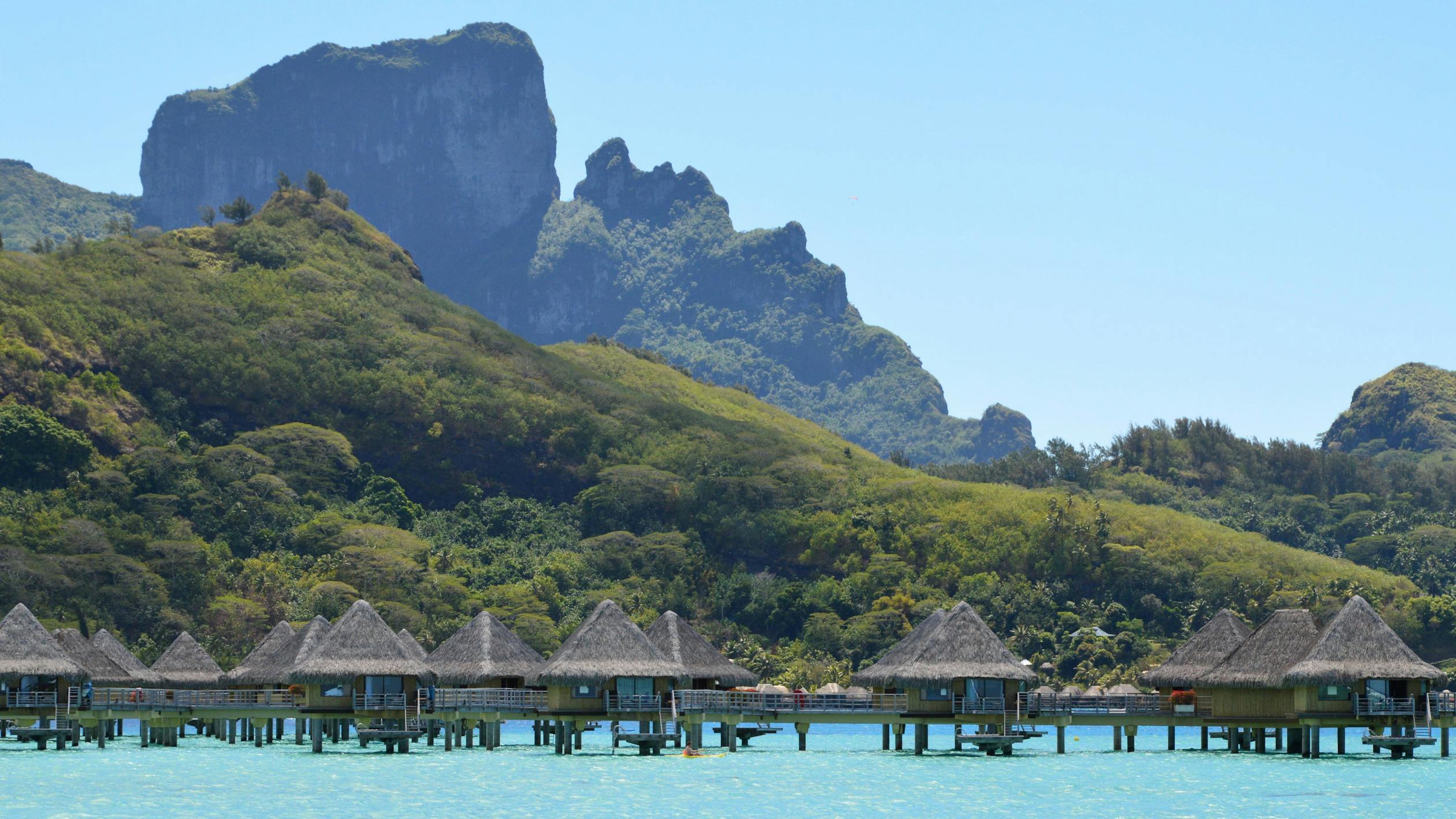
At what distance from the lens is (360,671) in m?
57.4

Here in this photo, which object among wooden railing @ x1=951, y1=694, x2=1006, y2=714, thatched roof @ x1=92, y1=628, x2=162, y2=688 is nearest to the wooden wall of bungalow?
wooden railing @ x1=951, y1=694, x2=1006, y2=714

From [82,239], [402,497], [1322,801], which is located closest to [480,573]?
[402,497]

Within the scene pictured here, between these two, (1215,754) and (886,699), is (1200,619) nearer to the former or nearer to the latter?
(1215,754)

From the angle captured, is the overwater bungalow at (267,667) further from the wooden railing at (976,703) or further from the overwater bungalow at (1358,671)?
the overwater bungalow at (1358,671)

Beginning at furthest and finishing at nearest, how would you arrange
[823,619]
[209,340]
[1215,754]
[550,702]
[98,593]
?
[209,340] < [823,619] < [98,593] < [1215,754] < [550,702]

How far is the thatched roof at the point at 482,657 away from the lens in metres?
61.1

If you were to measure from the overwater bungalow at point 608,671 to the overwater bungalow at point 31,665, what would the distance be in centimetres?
1512

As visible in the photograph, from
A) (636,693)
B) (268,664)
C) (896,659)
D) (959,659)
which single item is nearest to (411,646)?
(268,664)

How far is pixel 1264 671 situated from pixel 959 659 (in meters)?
9.20

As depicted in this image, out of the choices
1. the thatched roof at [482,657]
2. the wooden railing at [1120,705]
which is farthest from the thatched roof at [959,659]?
the thatched roof at [482,657]

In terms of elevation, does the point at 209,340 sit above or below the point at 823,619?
above

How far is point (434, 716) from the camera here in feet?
195

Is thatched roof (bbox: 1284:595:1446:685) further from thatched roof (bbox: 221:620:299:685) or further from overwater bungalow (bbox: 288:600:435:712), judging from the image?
thatched roof (bbox: 221:620:299:685)

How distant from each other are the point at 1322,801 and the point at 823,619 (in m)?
72.8
